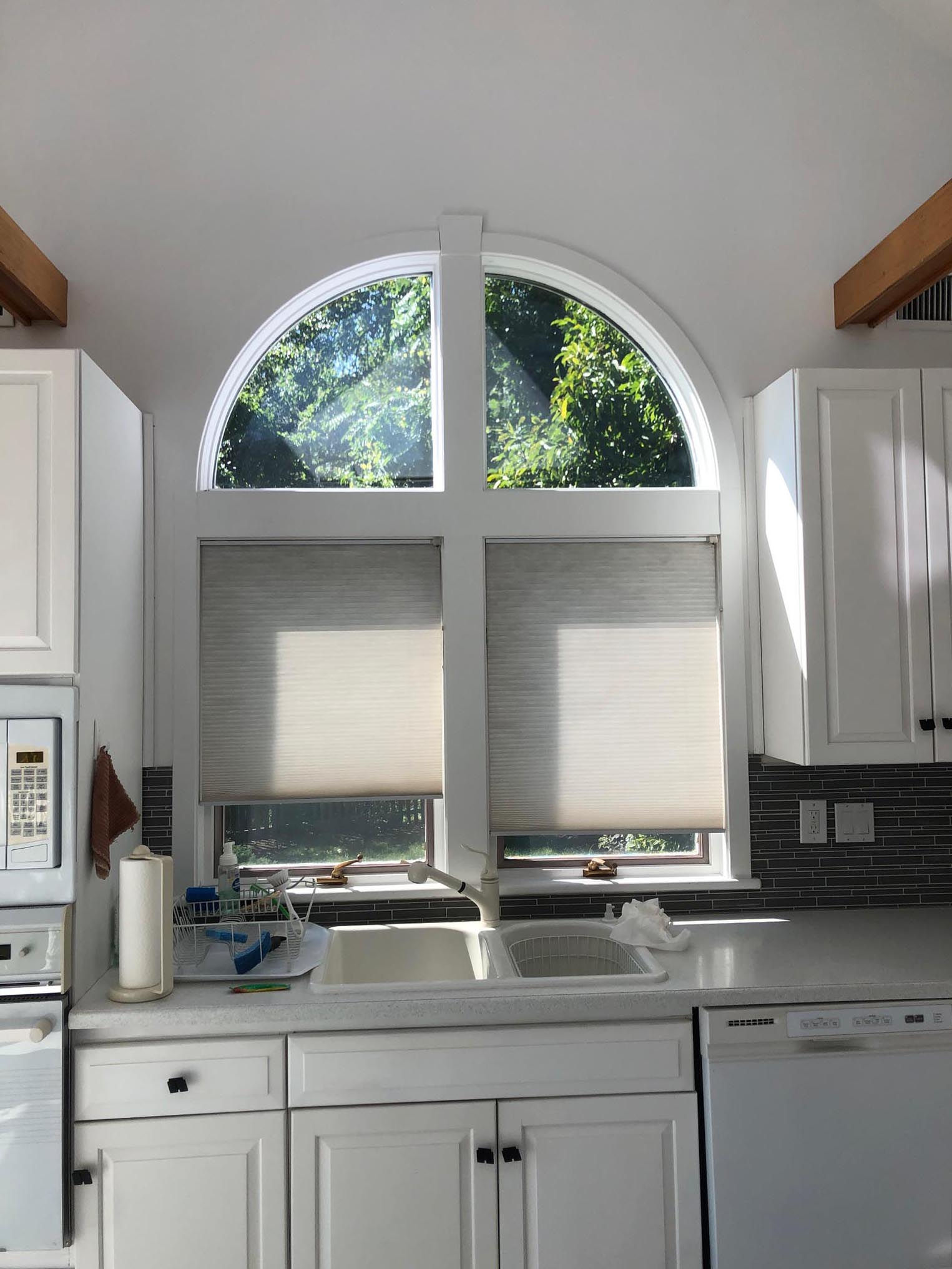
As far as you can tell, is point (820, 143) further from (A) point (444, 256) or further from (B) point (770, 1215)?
(B) point (770, 1215)

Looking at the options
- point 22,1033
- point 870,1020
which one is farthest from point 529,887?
point 22,1033

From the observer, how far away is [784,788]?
272 cm

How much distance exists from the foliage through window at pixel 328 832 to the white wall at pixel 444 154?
37 centimetres

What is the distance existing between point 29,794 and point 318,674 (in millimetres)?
872

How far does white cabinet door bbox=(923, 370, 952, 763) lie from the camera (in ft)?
7.87

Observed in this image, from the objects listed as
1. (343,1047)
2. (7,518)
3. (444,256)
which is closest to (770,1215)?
(343,1047)

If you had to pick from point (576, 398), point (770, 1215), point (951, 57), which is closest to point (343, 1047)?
point (770, 1215)

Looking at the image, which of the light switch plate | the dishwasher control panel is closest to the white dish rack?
the dishwasher control panel

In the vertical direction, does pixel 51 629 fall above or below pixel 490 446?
below

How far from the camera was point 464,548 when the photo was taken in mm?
2654

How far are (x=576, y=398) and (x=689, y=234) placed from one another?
0.58 m

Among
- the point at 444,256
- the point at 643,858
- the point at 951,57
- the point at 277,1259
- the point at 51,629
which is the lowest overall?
the point at 277,1259

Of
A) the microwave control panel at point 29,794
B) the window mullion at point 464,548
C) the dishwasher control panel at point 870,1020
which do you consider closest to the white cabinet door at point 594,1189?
the dishwasher control panel at point 870,1020

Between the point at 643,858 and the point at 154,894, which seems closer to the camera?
the point at 154,894
